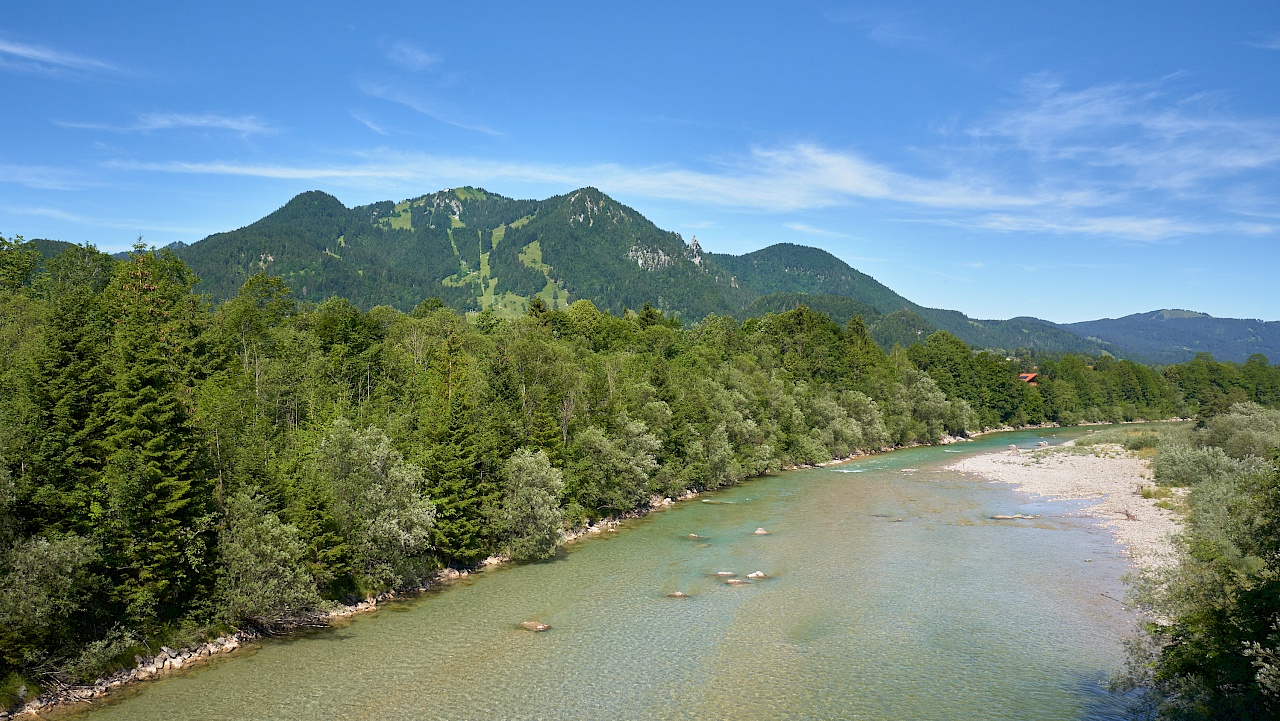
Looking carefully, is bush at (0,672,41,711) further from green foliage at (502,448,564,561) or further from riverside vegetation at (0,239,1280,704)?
green foliage at (502,448,564,561)

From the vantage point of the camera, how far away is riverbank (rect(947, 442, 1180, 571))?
48.5m

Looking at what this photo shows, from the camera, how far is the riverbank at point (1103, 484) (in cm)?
4847

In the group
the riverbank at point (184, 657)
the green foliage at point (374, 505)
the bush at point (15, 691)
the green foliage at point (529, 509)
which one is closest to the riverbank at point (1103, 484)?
the green foliage at point (529, 509)

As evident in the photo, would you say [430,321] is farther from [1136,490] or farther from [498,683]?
[1136,490]

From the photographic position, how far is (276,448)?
40062mm

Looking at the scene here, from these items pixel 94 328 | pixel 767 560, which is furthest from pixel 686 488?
pixel 94 328

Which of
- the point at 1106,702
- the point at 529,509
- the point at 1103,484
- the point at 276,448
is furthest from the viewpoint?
the point at 1103,484

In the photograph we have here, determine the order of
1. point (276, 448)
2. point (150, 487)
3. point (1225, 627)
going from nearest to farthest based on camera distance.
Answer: point (1225, 627) < point (150, 487) < point (276, 448)

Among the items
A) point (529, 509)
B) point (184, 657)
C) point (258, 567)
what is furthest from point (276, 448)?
point (529, 509)

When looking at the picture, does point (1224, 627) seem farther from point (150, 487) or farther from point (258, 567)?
point (150, 487)

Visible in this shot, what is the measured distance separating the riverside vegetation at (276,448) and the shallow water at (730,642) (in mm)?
3054

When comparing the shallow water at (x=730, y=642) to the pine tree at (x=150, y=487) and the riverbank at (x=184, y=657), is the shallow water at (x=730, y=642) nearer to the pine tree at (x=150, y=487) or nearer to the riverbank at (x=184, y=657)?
the riverbank at (x=184, y=657)

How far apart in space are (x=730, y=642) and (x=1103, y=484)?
195ft

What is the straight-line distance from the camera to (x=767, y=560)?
152 ft
